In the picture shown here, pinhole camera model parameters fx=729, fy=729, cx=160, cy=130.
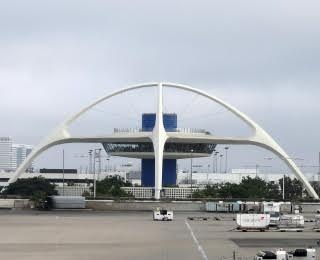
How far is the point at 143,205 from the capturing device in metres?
131

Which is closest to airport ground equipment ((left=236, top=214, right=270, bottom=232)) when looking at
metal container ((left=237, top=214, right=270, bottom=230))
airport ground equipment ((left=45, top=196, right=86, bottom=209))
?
metal container ((left=237, top=214, right=270, bottom=230))

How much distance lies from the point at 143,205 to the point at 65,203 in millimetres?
13937

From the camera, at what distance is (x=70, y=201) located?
12769 centimetres

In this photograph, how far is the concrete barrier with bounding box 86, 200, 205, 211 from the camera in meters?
129

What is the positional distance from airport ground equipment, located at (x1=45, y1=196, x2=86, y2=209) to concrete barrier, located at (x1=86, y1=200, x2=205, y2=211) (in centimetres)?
368

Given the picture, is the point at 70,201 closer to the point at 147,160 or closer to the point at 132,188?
the point at 132,188

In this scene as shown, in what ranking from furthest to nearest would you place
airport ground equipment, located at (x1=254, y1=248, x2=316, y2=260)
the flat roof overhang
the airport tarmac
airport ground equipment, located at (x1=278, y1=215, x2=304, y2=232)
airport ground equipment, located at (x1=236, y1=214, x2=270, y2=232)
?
the flat roof overhang, airport ground equipment, located at (x1=278, y1=215, x2=304, y2=232), airport ground equipment, located at (x1=236, y1=214, x2=270, y2=232), the airport tarmac, airport ground equipment, located at (x1=254, y1=248, x2=316, y2=260)

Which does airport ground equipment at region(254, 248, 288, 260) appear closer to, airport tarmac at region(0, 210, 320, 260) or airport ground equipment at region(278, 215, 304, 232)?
airport tarmac at region(0, 210, 320, 260)

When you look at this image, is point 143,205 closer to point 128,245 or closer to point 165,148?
point 165,148

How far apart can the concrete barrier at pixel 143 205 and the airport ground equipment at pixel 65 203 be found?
3.68m

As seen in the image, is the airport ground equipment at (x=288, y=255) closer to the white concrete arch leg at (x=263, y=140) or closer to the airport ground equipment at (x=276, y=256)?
the airport ground equipment at (x=276, y=256)

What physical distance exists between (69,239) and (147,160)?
431 feet

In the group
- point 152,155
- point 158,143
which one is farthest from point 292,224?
point 152,155

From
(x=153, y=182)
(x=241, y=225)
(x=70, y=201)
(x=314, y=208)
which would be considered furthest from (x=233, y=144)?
(x=241, y=225)
